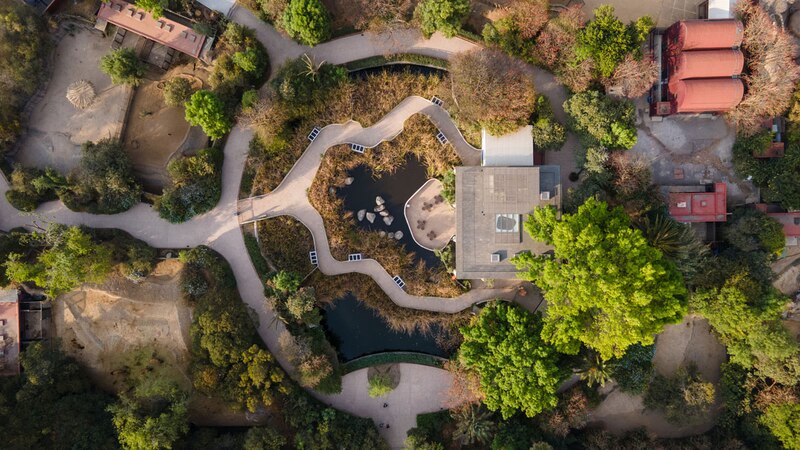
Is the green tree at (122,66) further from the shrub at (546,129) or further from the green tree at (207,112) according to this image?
the shrub at (546,129)

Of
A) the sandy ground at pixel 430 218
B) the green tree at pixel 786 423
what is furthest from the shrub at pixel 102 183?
the green tree at pixel 786 423

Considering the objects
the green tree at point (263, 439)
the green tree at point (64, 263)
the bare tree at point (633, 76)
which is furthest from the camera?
the bare tree at point (633, 76)

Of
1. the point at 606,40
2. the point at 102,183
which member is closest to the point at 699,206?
the point at 606,40

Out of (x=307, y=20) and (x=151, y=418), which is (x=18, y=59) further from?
(x=151, y=418)

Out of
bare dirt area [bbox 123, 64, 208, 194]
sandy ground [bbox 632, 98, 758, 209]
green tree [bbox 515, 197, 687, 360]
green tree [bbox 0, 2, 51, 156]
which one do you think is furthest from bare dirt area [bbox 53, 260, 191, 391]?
sandy ground [bbox 632, 98, 758, 209]

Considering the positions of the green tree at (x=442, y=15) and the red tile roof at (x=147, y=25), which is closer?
the green tree at (x=442, y=15)

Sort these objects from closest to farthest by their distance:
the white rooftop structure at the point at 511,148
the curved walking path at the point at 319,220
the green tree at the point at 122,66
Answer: the green tree at the point at 122,66
the white rooftop structure at the point at 511,148
the curved walking path at the point at 319,220

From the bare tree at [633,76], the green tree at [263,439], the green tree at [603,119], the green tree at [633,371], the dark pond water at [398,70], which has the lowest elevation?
Result: the green tree at [263,439]
